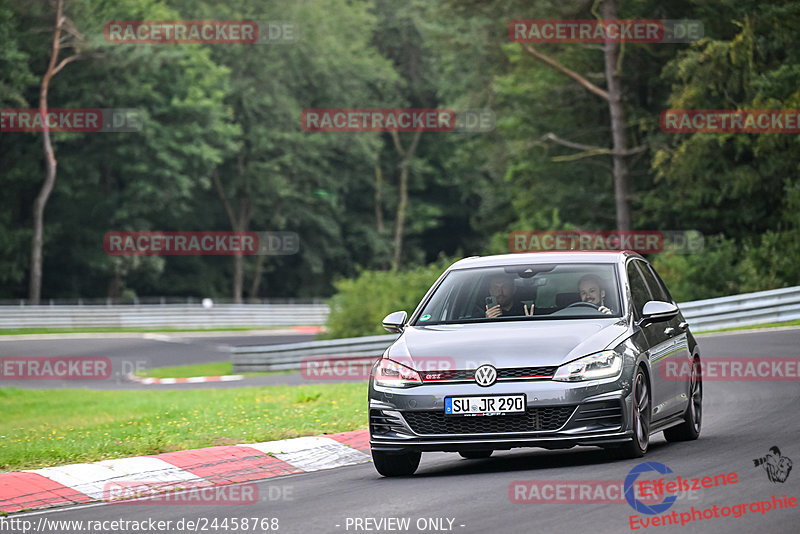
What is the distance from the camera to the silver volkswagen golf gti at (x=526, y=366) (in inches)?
377

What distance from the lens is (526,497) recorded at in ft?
28.4

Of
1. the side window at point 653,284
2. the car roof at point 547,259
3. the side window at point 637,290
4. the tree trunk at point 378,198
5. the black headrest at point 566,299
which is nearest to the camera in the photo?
the black headrest at point 566,299

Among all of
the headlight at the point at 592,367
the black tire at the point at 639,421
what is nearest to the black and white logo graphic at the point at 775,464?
the black tire at the point at 639,421

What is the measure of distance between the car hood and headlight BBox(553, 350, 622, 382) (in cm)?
5

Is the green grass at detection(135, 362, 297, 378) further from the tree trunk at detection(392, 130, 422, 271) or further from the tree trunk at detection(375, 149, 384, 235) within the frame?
the tree trunk at detection(392, 130, 422, 271)

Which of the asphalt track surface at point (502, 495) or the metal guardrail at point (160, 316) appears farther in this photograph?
the metal guardrail at point (160, 316)

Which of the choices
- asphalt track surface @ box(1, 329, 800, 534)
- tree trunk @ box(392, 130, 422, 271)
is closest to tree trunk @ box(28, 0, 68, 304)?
tree trunk @ box(392, 130, 422, 271)

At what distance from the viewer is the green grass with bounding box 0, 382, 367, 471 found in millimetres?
12297

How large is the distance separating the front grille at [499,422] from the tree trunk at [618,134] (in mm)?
35818

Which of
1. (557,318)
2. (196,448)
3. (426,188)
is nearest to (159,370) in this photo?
(196,448)

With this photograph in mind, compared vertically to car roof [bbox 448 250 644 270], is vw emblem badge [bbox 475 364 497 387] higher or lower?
lower

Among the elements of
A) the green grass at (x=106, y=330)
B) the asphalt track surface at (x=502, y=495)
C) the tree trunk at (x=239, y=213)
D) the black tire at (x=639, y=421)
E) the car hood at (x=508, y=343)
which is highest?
the tree trunk at (x=239, y=213)

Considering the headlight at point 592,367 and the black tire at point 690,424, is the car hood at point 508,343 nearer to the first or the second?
the headlight at point 592,367

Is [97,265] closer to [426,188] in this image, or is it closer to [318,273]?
[318,273]
